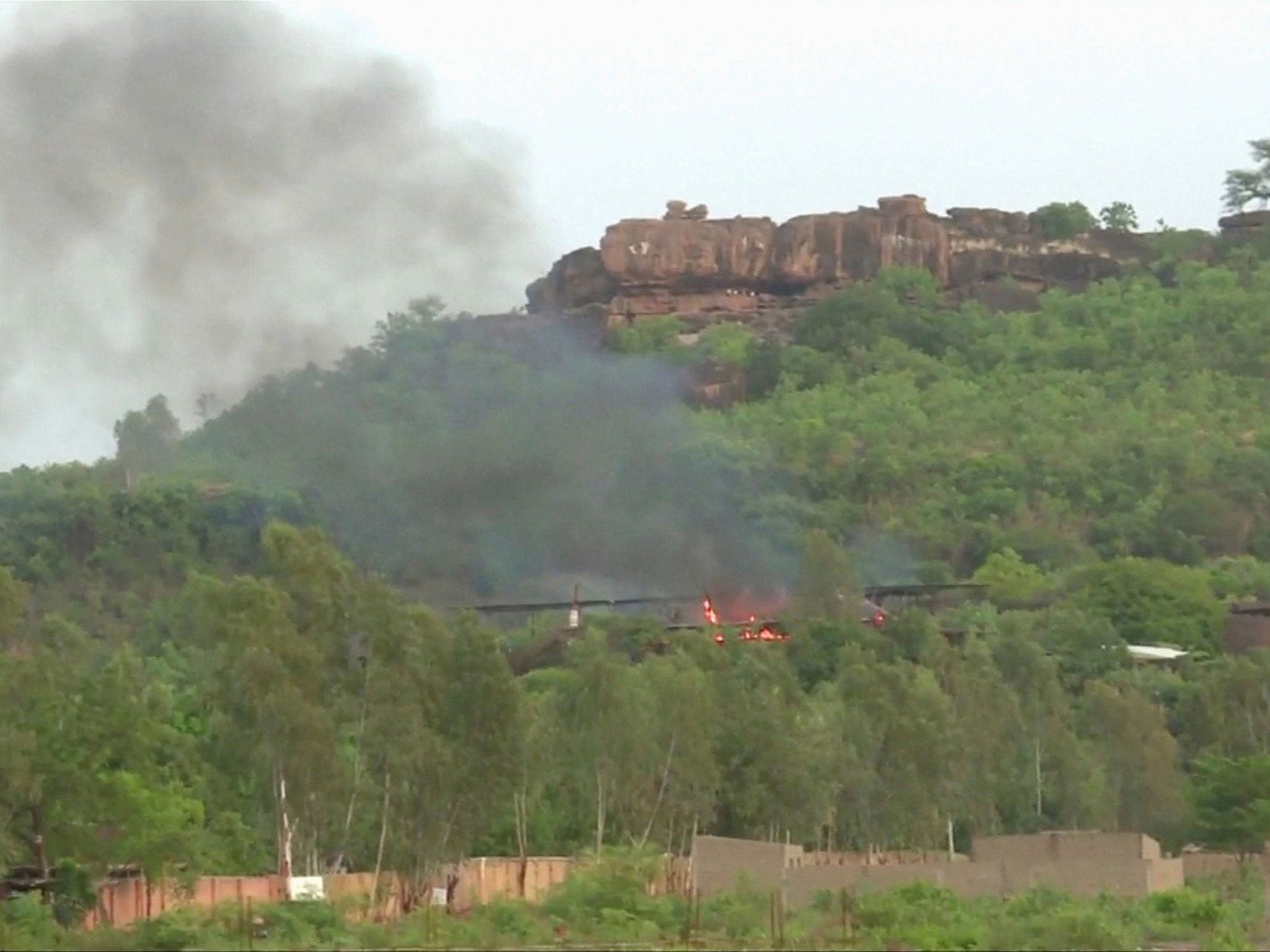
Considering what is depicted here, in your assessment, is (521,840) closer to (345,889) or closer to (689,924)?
(345,889)

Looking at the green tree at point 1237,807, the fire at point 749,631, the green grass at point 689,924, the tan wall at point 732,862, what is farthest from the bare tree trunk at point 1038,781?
the green grass at point 689,924

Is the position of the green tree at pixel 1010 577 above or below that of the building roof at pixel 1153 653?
above

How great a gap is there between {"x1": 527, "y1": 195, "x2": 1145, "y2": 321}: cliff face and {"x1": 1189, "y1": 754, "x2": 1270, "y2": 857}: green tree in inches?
3010

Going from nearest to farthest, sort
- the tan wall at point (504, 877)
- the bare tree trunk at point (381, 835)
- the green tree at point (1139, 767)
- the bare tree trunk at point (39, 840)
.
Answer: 1. the bare tree trunk at point (39, 840)
2. the bare tree trunk at point (381, 835)
3. the tan wall at point (504, 877)
4. the green tree at point (1139, 767)

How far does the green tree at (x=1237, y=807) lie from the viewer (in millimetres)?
59812

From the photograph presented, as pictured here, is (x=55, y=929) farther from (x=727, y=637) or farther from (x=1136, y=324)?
(x=1136, y=324)

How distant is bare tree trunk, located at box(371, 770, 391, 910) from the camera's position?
48812mm

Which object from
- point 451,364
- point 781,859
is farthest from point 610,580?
point 781,859

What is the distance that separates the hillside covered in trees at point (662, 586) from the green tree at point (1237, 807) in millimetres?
86

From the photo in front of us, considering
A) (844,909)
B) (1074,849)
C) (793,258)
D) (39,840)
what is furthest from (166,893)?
(793,258)

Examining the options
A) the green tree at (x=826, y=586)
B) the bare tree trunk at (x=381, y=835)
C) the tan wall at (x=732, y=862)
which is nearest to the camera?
the bare tree trunk at (x=381, y=835)

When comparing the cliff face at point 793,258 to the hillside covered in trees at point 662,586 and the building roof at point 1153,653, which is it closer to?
the hillside covered in trees at point 662,586

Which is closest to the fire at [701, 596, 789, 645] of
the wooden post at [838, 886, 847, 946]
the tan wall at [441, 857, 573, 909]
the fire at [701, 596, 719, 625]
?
the fire at [701, 596, 719, 625]

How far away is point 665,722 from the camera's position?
5612cm
